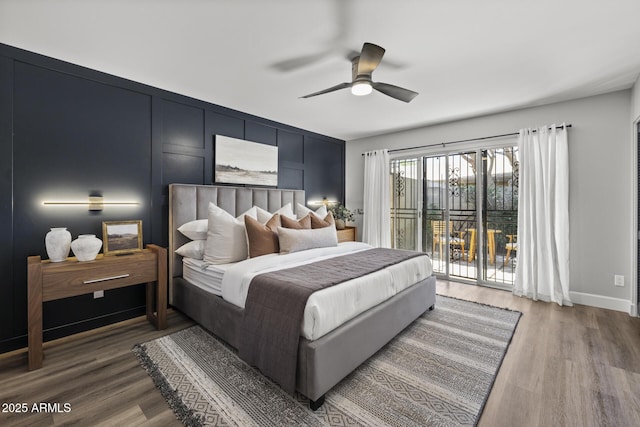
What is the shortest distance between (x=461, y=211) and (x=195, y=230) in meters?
3.93

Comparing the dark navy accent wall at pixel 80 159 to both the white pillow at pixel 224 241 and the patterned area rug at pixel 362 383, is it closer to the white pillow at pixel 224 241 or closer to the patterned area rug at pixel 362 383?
the white pillow at pixel 224 241

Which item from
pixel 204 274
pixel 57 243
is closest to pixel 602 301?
pixel 204 274

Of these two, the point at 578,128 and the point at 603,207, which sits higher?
the point at 578,128

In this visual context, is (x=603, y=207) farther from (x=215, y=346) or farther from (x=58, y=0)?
(x=58, y=0)

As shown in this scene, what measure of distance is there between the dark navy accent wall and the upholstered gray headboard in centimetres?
15

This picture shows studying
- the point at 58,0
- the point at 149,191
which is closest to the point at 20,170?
the point at 149,191

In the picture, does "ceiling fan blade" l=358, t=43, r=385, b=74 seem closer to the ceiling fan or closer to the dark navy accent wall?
the ceiling fan

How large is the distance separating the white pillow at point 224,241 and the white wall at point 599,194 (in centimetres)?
404

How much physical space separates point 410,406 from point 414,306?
116 centimetres

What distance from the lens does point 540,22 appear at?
2.02 metres

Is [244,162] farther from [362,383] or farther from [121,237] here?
[362,383]

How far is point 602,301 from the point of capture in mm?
3352

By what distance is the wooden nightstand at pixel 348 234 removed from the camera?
500 centimetres

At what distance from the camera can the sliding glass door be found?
4148mm
